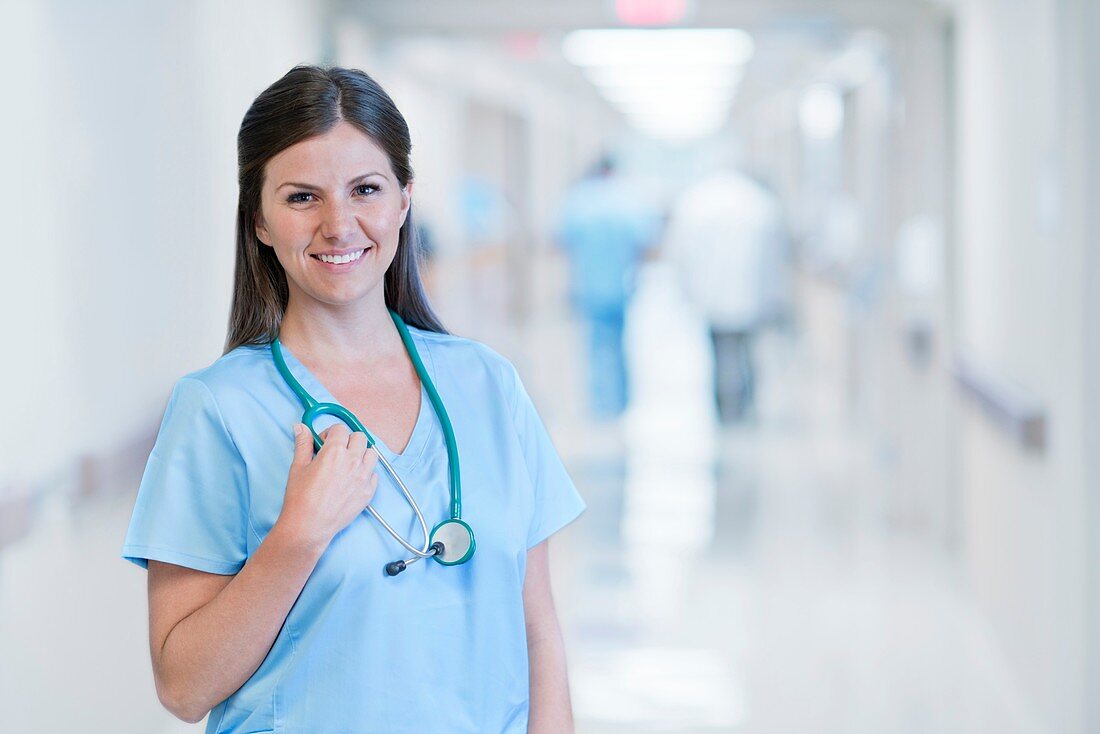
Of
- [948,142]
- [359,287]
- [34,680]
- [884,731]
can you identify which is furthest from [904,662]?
[359,287]

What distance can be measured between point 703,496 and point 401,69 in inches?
96.6

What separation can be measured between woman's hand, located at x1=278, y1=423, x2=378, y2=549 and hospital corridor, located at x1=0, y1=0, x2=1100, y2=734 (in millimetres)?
20

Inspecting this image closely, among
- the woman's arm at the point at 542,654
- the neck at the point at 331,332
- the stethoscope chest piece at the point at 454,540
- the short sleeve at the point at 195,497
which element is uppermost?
the neck at the point at 331,332

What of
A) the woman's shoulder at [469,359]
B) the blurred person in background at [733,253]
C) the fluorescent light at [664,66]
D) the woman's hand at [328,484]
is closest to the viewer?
the woman's hand at [328,484]

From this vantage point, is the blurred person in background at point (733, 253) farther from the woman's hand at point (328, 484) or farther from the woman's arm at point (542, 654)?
the woman's hand at point (328, 484)

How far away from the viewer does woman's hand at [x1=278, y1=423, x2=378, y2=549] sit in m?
1.19

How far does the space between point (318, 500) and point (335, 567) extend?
0.09 meters

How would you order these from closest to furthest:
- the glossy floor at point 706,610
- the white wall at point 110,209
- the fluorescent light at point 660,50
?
1. the white wall at point 110,209
2. the glossy floor at point 706,610
3. the fluorescent light at point 660,50

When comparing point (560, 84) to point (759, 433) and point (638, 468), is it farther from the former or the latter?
point (638, 468)

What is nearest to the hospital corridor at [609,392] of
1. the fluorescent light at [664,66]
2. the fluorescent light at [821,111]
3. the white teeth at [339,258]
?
the white teeth at [339,258]

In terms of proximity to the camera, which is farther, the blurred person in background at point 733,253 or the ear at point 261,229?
the blurred person in background at point 733,253

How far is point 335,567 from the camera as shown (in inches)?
48.9

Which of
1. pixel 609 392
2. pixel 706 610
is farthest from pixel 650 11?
pixel 609 392

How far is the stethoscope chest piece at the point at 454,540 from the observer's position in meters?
1.28
